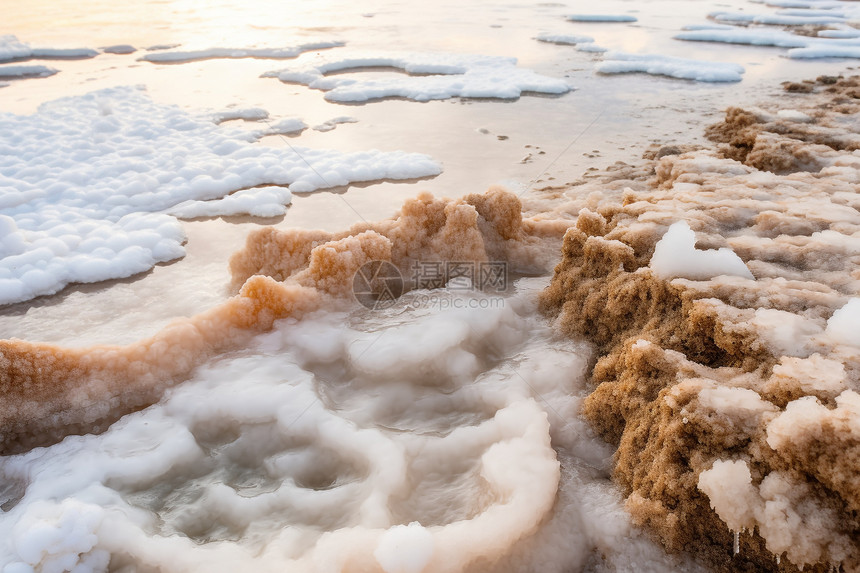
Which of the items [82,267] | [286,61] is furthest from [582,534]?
[286,61]

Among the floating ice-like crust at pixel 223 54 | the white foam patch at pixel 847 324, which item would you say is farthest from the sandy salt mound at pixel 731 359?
the floating ice-like crust at pixel 223 54

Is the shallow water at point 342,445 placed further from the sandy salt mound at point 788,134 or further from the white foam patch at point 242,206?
the sandy salt mound at point 788,134

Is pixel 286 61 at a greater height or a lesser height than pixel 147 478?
greater

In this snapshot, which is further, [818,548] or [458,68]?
[458,68]

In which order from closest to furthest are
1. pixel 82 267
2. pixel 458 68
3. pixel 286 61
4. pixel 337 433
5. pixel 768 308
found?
pixel 768 308 < pixel 337 433 < pixel 82 267 < pixel 458 68 < pixel 286 61

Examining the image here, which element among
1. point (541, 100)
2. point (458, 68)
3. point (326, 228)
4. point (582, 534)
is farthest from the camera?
point (458, 68)

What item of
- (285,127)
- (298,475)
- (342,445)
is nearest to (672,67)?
(285,127)

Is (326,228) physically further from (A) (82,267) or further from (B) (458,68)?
(B) (458,68)
